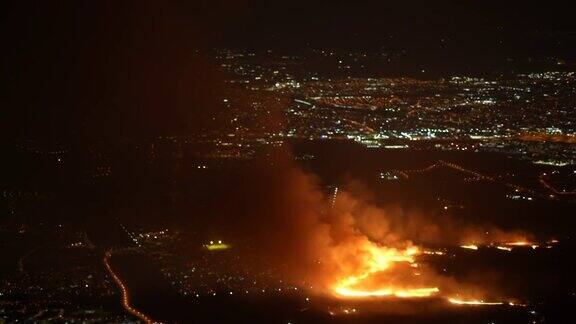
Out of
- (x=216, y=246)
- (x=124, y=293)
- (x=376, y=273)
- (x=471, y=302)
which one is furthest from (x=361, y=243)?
(x=124, y=293)

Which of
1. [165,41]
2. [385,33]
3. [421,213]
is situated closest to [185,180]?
[421,213]

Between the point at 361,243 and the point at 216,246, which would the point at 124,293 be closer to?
the point at 216,246

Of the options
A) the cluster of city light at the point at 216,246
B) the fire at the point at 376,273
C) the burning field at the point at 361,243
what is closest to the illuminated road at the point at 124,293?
the cluster of city light at the point at 216,246

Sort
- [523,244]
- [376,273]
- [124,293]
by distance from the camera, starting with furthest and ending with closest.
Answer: [523,244]
[376,273]
[124,293]

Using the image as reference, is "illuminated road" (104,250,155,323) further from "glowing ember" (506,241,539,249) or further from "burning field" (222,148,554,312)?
"glowing ember" (506,241,539,249)

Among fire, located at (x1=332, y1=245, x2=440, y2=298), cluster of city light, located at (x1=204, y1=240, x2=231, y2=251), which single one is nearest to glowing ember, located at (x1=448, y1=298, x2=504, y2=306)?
fire, located at (x1=332, y1=245, x2=440, y2=298)

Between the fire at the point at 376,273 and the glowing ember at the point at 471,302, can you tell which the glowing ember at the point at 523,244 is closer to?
the fire at the point at 376,273
